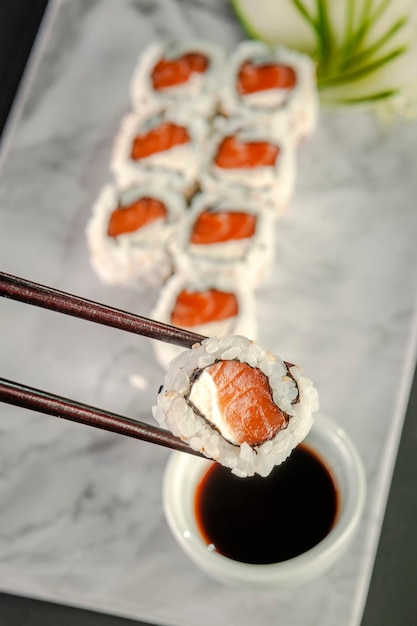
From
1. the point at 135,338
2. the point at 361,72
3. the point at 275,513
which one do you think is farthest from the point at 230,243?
the point at 275,513

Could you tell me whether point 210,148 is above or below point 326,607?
above

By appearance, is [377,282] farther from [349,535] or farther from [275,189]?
[349,535]

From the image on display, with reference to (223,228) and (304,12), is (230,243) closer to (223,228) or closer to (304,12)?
(223,228)

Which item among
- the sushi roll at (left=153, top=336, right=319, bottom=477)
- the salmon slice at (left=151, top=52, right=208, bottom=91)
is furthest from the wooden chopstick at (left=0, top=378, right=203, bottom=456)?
the salmon slice at (left=151, top=52, right=208, bottom=91)

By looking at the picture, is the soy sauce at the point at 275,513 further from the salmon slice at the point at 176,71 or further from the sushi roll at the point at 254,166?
the salmon slice at the point at 176,71

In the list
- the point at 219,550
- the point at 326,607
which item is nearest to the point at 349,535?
the point at 219,550

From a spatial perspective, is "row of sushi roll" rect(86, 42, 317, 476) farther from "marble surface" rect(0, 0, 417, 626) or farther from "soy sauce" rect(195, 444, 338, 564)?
"soy sauce" rect(195, 444, 338, 564)
